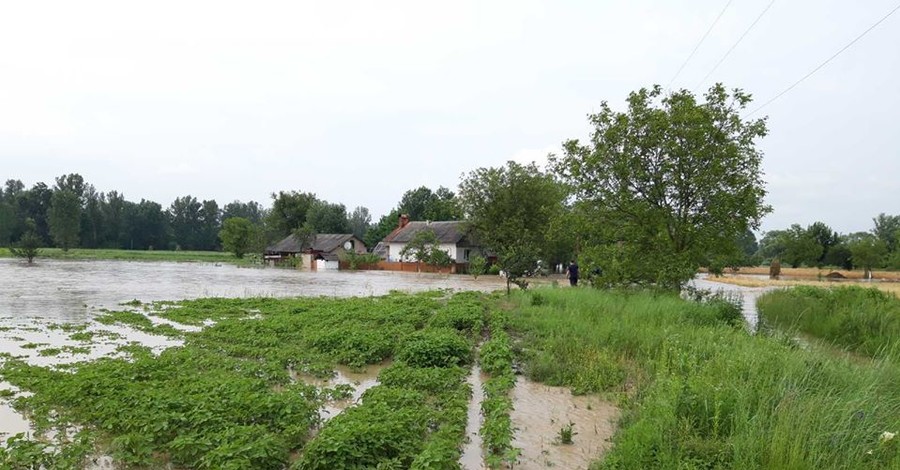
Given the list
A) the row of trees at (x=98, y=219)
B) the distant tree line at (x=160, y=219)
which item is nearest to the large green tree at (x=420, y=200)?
the distant tree line at (x=160, y=219)

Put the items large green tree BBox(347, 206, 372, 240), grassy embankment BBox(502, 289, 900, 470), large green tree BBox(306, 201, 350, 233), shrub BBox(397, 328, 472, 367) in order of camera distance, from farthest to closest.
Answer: large green tree BBox(347, 206, 372, 240), large green tree BBox(306, 201, 350, 233), shrub BBox(397, 328, 472, 367), grassy embankment BBox(502, 289, 900, 470)

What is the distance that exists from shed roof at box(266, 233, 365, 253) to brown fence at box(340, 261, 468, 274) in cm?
1090

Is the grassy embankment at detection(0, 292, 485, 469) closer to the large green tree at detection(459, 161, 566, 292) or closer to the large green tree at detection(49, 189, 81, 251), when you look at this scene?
the large green tree at detection(459, 161, 566, 292)

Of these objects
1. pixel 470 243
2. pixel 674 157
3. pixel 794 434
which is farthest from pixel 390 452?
pixel 470 243

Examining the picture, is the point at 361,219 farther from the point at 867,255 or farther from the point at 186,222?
the point at 867,255

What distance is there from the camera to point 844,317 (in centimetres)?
1424

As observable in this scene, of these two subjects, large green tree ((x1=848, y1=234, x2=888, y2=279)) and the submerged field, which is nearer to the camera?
the submerged field

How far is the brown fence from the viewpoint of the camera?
53844 mm

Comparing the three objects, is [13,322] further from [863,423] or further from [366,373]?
[863,423]

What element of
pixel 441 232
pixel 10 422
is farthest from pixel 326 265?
pixel 10 422

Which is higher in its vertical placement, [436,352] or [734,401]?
[734,401]

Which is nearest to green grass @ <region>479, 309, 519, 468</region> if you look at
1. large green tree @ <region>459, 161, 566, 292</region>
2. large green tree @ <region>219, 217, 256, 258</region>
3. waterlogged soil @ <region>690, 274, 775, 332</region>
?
waterlogged soil @ <region>690, 274, 775, 332</region>

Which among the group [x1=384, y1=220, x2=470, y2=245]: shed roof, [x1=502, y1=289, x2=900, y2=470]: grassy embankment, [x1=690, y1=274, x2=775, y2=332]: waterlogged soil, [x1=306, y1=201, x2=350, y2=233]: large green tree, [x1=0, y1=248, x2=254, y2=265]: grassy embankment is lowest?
[x1=690, y1=274, x2=775, y2=332]: waterlogged soil

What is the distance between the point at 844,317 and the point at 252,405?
15.5 meters
